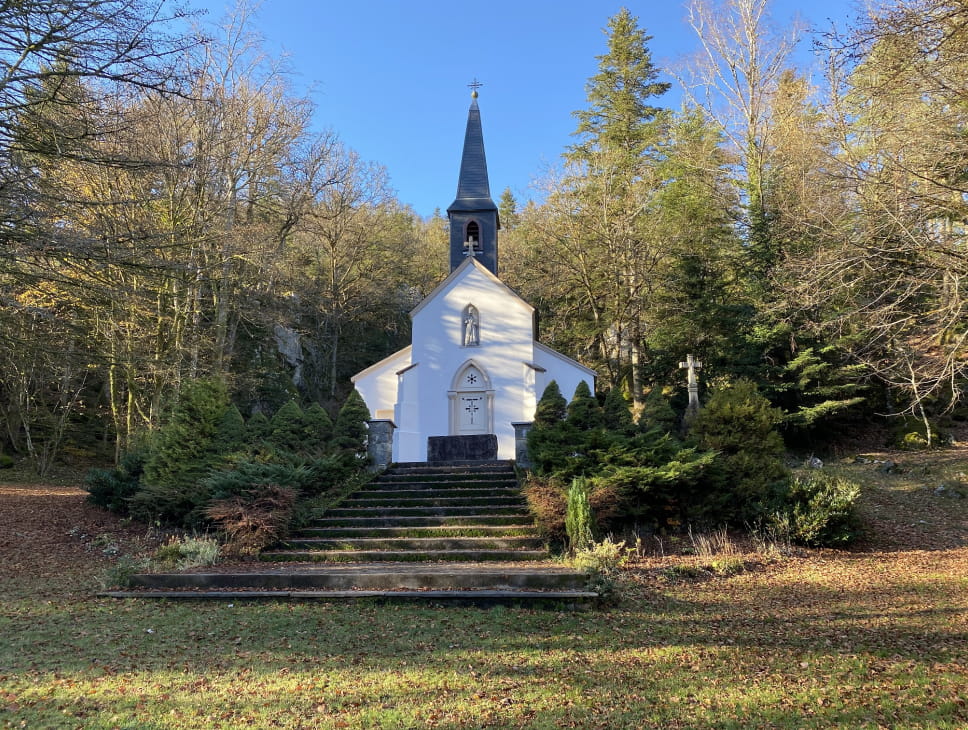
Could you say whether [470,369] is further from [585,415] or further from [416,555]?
[416,555]

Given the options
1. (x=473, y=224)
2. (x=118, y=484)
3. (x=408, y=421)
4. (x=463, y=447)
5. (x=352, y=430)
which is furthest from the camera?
(x=473, y=224)

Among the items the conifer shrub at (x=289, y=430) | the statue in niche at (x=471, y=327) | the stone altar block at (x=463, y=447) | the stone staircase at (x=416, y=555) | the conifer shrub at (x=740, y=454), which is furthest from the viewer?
the statue in niche at (x=471, y=327)

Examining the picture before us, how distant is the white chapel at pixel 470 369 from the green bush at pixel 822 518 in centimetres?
984

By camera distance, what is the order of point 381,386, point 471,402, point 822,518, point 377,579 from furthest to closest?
point 381,386 → point 471,402 → point 822,518 → point 377,579

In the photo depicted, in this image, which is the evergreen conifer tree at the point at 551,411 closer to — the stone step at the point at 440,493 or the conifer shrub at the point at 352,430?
the stone step at the point at 440,493

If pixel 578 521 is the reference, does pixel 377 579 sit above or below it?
below

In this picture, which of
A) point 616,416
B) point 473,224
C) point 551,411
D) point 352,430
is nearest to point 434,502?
point 352,430

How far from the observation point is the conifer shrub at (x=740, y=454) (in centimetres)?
1127

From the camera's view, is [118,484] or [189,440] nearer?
[189,440]

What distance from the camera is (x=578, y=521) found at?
9992 millimetres

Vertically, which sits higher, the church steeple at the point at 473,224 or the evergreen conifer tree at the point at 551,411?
the church steeple at the point at 473,224

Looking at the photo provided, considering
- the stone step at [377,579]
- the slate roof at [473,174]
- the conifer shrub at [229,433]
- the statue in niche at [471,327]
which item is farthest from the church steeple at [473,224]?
the stone step at [377,579]

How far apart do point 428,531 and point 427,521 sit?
560 mm

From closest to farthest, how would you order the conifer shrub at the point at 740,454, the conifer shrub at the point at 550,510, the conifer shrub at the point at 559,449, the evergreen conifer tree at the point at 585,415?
the conifer shrub at the point at 550,510
the conifer shrub at the point at 740,454
the conifer shrub at the point at 559,449
the evergreen conifer tree at the point at 585,415
